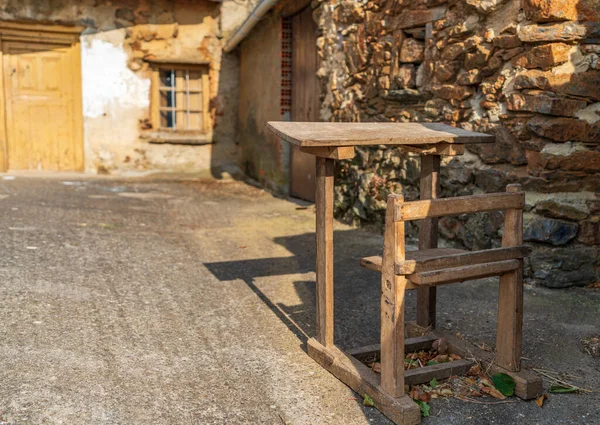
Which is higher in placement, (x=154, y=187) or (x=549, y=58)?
(x=549, y=58)

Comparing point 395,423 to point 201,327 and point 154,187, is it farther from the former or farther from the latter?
point 154,187

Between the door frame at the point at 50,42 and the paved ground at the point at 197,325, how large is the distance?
14.3ft

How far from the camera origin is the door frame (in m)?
9.31

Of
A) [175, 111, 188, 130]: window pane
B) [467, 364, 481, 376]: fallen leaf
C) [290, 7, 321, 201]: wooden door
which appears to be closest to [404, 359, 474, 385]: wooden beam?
[467, 364, 481, 376]: fallen leaf

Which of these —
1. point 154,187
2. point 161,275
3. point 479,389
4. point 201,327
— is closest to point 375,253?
point 161,275

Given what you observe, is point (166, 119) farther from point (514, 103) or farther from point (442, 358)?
point (442, 358)

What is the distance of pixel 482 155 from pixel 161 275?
2395mm

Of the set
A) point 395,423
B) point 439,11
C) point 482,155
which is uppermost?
point 439,11

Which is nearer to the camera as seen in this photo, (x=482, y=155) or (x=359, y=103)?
(x=482, y=155)

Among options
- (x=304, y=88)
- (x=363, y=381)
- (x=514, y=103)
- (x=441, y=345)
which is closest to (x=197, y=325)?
(x=363, y=381)

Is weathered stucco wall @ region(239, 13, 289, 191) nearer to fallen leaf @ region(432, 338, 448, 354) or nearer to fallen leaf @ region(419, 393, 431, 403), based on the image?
fallen leaf @ region(432, 338, 448, 354)

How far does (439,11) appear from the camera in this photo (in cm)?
467

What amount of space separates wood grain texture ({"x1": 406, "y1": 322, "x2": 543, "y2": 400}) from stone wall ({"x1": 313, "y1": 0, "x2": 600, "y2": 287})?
1.28 meters

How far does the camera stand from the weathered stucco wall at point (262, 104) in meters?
8.05
